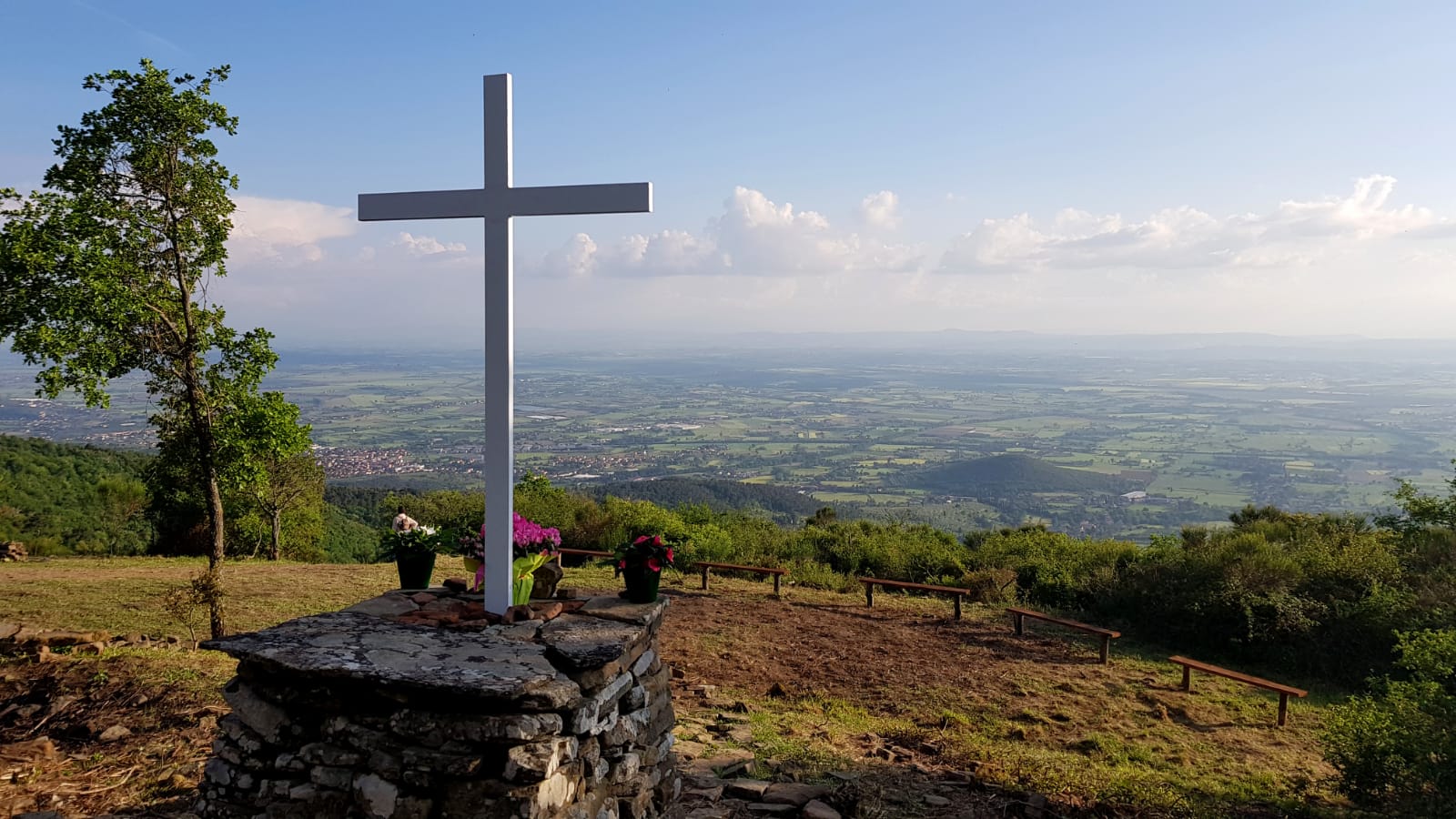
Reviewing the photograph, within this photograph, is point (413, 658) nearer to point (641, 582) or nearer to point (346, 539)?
point (641, 582)

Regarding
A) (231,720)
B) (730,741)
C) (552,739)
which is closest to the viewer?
(552,739)

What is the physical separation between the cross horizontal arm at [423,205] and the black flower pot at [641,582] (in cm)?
240

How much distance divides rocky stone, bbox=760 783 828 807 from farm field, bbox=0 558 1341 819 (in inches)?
11.3

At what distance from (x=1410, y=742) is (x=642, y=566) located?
16.2ft

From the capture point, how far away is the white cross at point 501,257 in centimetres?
475

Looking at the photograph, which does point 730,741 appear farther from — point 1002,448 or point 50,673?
point 1002,448

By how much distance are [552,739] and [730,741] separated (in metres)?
2.86

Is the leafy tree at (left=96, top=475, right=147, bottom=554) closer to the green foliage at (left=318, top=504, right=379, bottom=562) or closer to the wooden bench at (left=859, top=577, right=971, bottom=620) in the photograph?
the green foliage at (left=318, top=504, right=379, bottom=562)

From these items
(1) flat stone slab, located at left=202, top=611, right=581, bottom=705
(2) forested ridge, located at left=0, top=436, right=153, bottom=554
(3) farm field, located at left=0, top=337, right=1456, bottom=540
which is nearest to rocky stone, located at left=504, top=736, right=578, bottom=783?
(1) flat stone slab, located at left=202, top=611, right=581, bottom=705

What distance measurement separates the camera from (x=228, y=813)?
3914 mm

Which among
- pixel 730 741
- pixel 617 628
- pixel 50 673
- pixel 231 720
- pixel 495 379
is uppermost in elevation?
pixel 495 379

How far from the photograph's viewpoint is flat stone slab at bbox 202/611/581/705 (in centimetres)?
369

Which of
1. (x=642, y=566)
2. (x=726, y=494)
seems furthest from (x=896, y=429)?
(x=642, y=566)

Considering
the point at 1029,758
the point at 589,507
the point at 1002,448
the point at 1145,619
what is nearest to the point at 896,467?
the point at 1002,448
